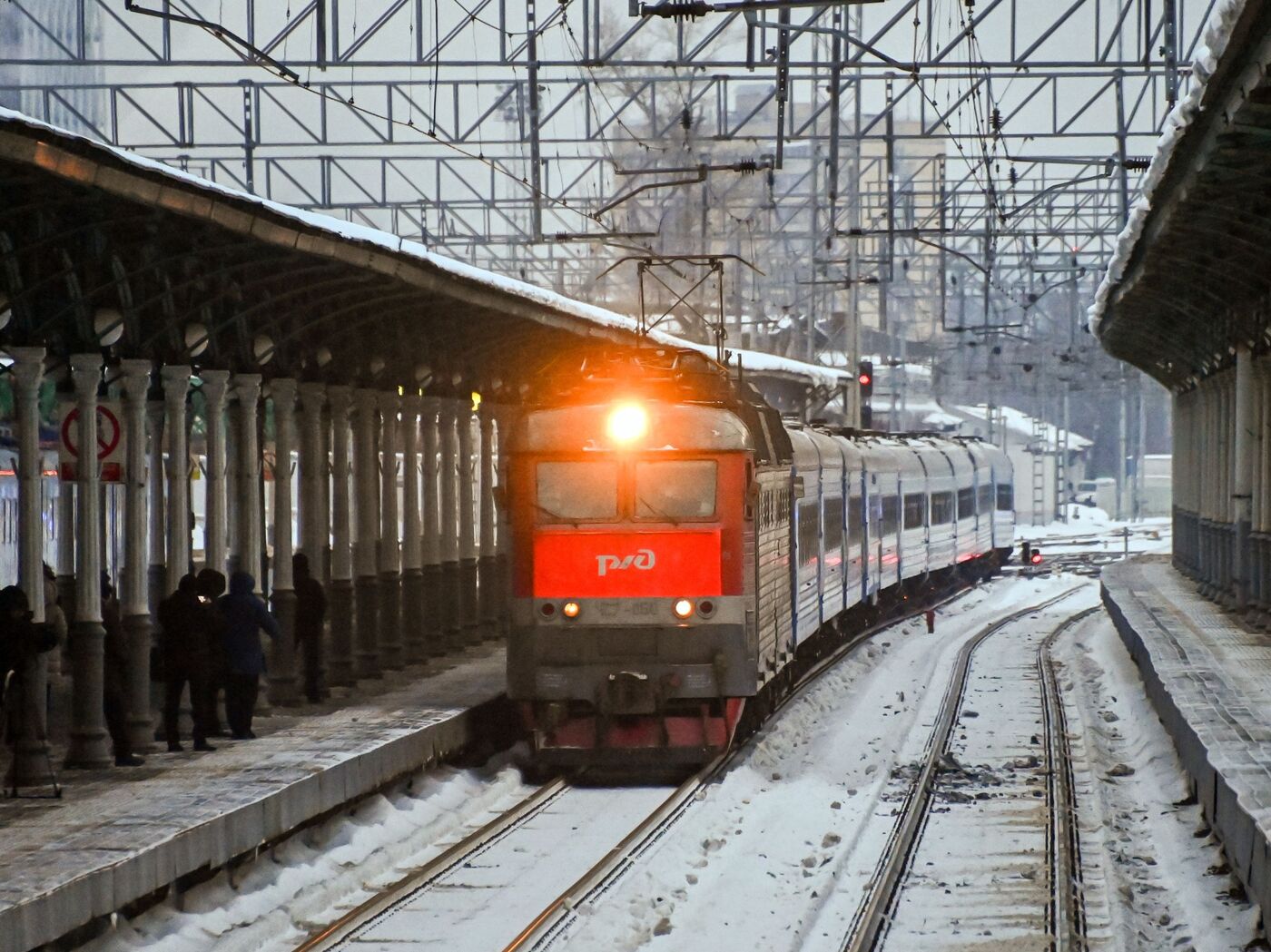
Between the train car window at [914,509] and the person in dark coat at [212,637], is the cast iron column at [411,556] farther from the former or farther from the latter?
the train car window at [914,509]

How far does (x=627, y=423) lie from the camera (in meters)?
15.1

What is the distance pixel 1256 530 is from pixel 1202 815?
11018 millimetres

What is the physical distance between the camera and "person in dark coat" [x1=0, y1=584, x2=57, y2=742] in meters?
11.4

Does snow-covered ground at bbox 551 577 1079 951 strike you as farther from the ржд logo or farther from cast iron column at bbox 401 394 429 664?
cast iron column at bbox 401 394 429 664

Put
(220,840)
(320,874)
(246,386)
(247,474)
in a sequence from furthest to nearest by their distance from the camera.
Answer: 1. (247,474)
2. (246,386)
3. (320,874)
4. (220,840)

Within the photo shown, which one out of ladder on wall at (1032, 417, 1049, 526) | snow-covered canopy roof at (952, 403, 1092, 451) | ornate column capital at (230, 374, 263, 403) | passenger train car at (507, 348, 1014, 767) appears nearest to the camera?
passenger train car at (507, 348, 1014, 767)

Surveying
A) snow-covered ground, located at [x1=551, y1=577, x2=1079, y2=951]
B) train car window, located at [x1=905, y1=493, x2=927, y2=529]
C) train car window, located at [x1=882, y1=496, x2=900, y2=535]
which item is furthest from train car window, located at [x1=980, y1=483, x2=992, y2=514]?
snow-covered ground, located at [x1=551, y1=577, x2=1079, y2=951]

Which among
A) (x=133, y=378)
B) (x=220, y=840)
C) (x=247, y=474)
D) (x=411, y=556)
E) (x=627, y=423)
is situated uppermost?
(x=133, y=378)

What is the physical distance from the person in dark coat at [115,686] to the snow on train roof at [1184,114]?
24.9ft

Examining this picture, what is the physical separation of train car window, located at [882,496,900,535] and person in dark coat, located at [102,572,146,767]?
49.5 feet

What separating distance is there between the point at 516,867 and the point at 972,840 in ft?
9.29

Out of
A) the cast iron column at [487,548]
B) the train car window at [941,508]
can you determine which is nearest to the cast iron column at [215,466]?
the cast iron column at [487,548]

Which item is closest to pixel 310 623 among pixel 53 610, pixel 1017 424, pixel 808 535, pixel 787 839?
pixel 53 610

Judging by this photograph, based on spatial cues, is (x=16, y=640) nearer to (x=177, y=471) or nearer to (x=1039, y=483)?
(x=177, y=471)
